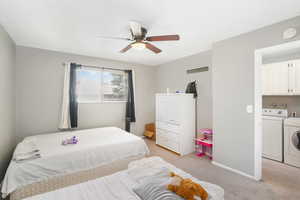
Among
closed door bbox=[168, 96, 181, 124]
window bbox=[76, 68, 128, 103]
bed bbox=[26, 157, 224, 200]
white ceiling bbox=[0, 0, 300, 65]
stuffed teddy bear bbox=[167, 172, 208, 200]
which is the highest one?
white ceiling bbox=[0, 0, 300, 65]

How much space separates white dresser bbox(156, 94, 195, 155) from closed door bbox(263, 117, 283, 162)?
5.13 feet

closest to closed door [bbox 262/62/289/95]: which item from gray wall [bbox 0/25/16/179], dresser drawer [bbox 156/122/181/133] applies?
dresser drawer [bbox 156/122/181/133]

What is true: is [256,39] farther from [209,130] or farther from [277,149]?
[277,149]

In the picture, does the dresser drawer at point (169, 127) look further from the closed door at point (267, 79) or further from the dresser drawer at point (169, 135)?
the closed door at point (267, 79)

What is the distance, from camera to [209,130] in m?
3.20

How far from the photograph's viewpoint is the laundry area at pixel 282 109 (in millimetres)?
2705

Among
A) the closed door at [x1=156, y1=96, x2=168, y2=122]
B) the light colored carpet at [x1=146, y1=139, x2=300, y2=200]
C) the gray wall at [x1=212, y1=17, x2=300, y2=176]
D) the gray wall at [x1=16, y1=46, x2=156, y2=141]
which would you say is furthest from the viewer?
the closed door at [x1=156, y1=96, x2=168, y2=122]

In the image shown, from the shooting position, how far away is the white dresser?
10.6 ft

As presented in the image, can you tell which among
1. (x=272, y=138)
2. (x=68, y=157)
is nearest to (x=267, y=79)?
Result: (x=272, y=138)

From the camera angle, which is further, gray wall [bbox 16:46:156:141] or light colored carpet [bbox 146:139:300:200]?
gray wall [bbox 16:46:156:141]

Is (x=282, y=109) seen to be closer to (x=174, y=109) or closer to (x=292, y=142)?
(x=292, y=142)

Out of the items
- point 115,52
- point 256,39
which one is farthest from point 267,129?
point 115,52

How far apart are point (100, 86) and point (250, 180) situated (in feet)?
12.7

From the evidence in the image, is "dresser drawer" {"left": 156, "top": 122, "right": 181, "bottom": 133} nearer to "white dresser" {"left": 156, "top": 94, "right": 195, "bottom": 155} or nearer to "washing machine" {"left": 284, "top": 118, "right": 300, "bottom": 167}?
"white dresser" {"left": 156, "top": 94, "right": 195, "bottom": 155}
